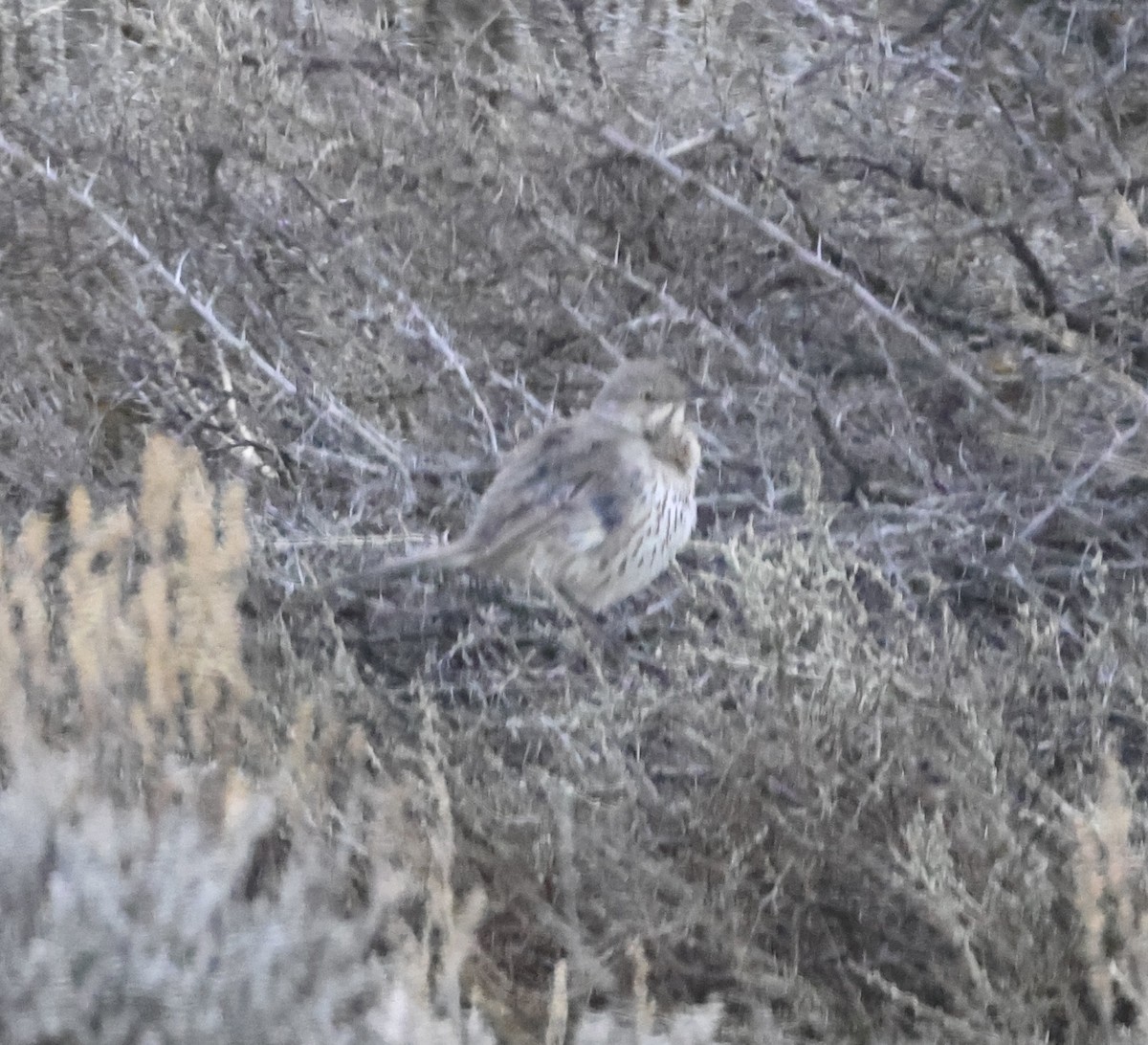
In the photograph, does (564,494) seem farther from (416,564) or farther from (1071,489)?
(1071,489)


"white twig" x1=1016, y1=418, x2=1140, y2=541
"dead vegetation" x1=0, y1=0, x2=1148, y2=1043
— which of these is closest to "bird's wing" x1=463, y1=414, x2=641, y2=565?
"dead vegetation" x1=0, y1=0, x2=1148, y2=1043

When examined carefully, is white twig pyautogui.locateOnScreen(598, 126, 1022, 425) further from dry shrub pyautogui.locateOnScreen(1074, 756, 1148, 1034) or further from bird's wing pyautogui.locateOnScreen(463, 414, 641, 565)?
dry shrub pyautogui.locateOnScreen(1074, 756, 1148, 1034)

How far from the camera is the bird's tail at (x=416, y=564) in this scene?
146 inches

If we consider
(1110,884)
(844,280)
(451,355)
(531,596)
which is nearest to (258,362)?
(451,355)

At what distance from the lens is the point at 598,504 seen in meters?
3.86

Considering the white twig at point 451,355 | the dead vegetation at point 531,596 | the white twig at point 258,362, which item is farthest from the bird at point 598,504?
the white twig at point 258,362

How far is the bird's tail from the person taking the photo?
146 inches

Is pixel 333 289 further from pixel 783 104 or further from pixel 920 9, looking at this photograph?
pixel 920 9

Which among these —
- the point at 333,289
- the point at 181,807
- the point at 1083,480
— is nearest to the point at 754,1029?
the point at 181,807

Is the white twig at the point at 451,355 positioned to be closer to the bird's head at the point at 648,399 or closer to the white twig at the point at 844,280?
the bird's head at the point at 648,399

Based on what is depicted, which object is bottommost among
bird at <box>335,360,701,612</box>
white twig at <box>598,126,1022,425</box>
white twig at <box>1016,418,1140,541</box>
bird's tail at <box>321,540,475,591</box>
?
bird's tail at <box>321,540,475,591</box>

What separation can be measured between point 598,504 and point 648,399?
28 centimetres

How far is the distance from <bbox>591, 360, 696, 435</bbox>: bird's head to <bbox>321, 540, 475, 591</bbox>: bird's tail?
19.3 inches

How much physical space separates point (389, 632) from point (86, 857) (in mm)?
1645
